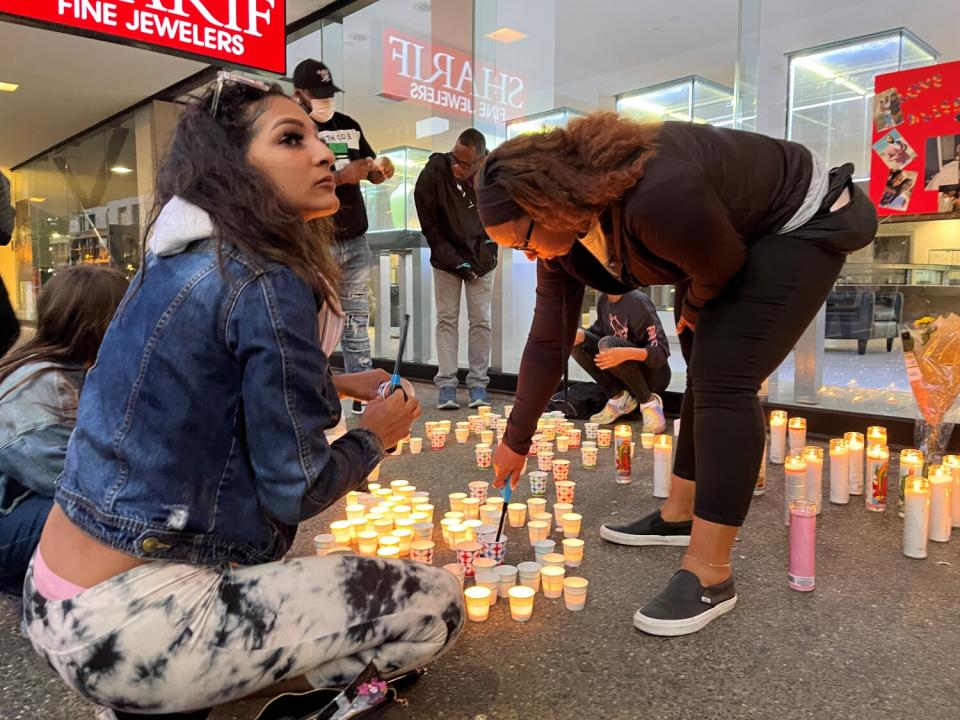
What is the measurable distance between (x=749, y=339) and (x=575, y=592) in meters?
0.67

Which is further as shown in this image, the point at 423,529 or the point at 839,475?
the point at 839,475

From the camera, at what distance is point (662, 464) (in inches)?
94.9

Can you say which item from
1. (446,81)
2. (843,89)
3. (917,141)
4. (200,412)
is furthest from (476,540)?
(446,81)

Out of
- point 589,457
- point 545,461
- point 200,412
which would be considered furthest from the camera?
point 589,457

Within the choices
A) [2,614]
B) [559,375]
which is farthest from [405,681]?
[2,614]

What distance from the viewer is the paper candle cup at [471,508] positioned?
217cm

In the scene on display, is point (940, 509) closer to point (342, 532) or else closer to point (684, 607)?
point (684, 607)

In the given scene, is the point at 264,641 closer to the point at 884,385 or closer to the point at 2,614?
the point at 2,614

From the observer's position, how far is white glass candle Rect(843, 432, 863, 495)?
242 centimetres

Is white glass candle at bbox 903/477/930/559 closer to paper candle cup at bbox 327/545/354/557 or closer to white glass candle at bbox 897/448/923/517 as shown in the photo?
white glass candle at bbox 897/448/923/517

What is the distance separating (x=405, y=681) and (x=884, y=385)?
294 centimetres

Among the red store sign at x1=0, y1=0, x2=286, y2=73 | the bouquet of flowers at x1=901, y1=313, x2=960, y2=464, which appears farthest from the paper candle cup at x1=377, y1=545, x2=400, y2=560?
the red store sign at x1=0, y1=0, x2=286, y2=73

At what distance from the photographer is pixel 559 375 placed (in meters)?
1.80

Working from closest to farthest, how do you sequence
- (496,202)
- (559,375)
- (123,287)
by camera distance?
(496,202), (123,287), (559,375)
